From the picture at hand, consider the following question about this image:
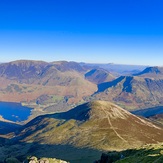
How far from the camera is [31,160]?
14900 cm

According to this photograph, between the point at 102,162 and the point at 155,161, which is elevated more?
the point at 155,161

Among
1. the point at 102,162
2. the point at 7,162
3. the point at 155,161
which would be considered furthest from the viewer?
the point at 7,162

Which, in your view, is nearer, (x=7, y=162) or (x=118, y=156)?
(x=118, y=156)

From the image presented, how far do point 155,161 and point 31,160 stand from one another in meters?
93.1

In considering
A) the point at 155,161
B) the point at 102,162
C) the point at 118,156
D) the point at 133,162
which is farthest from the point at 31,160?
the point at 155,161

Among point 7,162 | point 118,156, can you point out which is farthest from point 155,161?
point 7,162

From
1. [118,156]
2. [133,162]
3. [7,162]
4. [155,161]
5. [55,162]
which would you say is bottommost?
[7,162]

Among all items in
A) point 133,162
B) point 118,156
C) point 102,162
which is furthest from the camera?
point 102,162

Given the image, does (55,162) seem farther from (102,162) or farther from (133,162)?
(133,162)

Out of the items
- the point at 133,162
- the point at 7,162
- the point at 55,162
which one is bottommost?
the point at 7,162

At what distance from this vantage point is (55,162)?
14850 cm

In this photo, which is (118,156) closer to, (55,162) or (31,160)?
(55,162)

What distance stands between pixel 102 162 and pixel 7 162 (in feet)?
285

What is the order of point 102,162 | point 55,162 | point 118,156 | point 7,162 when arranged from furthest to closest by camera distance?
point 7,162 → point 55,162 → point 102,162 → point 118,156
